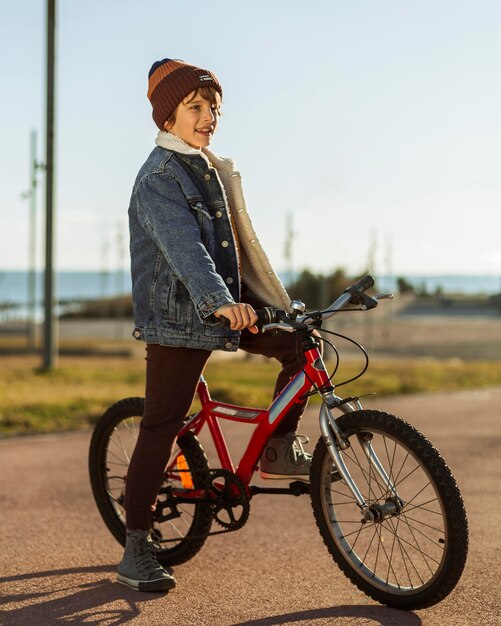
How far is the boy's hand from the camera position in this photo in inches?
138

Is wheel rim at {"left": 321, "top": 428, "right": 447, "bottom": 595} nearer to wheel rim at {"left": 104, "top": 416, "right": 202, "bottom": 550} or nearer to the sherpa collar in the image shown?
wheel rim at {"left": 104, "top": 416, "right": 202, "bottom": 550}

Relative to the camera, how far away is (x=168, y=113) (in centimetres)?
384

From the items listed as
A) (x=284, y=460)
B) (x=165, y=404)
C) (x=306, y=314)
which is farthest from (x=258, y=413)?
(x=306, y=314)

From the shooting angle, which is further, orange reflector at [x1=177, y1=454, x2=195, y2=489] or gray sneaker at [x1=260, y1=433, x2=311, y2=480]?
orange reflector at [x1=177, y1=454, x2=195, y2=489]

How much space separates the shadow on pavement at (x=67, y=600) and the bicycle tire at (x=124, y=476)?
0.28 meters

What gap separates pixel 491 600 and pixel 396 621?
442 mm

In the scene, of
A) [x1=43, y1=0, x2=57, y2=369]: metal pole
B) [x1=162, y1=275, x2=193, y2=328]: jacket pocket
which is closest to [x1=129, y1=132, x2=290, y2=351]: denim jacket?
[x1=162, y1=275, x2=193, y2=328]: jacket pocket

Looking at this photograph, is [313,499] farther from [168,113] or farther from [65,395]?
[65,395]

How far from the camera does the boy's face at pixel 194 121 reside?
151 inches

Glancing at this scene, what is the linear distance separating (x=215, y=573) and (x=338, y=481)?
710mm

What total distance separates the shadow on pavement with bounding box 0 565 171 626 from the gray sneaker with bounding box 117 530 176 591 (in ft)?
0.12

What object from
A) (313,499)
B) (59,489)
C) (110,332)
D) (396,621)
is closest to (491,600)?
(396,621)

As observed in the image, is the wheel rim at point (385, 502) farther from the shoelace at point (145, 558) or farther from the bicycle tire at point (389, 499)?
the shoelace at point (145, 558)

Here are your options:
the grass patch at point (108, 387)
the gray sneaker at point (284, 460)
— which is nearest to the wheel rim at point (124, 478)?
the gray sneaker at point (284, 460)
